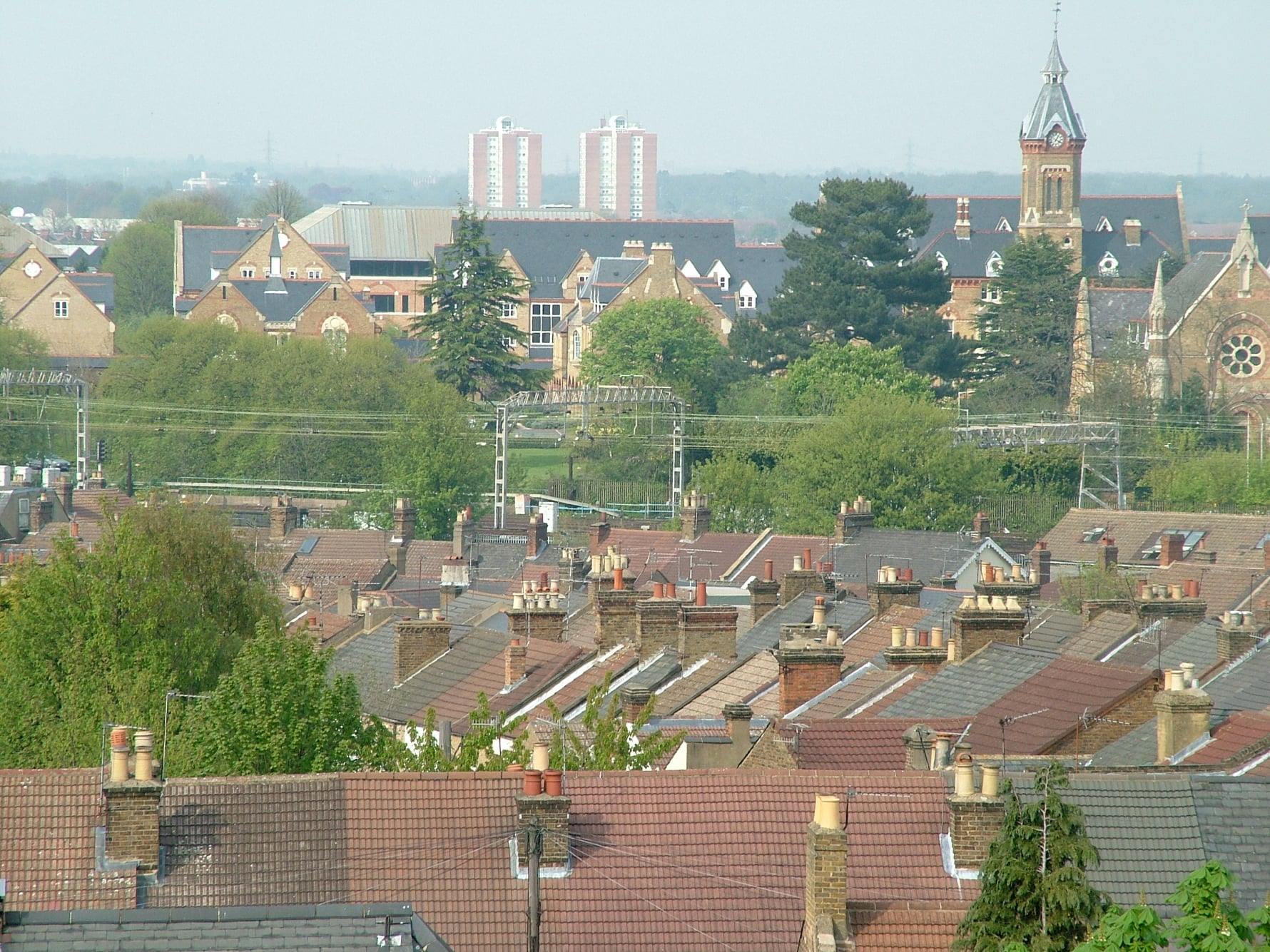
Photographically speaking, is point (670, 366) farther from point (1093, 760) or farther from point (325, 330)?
point (1093, 760)

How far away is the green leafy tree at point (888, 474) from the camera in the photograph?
6769cm

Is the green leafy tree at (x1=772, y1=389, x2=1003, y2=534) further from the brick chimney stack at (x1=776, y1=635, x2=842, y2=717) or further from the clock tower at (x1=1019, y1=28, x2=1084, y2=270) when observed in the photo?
the clock tower at (x1=1019, y1=28, x2=1084, y2=270)

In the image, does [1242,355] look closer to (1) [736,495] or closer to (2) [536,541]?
(1) [736,495]

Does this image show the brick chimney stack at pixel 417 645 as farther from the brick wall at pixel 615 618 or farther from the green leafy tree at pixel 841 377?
the green leafy tree at pixel 841 377

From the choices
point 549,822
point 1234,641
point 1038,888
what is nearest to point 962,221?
point 1234,641

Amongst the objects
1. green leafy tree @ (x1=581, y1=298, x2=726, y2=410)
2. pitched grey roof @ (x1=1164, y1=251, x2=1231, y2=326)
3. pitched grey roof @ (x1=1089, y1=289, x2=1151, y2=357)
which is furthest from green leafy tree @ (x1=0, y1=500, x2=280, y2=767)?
pitched grey roof @ (x1=1089, y1=289, x2=1151, y2=357)

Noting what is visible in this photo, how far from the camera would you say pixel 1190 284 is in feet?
355

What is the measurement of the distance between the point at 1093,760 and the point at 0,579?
24.8 meters

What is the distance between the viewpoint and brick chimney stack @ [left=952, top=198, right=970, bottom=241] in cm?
14500

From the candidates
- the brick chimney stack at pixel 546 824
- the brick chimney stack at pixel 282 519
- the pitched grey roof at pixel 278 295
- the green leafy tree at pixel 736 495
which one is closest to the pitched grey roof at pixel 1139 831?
the brick chimney stack at pixel 546 824

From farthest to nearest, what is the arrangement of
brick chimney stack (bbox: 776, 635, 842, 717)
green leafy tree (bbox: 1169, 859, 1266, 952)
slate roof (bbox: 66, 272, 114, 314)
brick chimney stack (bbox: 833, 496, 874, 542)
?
1. slate roof (bbox: 66, 272, 114, 314)
2. brick chimney stack (bbox: 833, 496, 874, 542)
3. brick chimney stack (bbox: 776, 635, 842, 717)
4. green leafy tree (bbox: 1169, 859, 1266, 952)

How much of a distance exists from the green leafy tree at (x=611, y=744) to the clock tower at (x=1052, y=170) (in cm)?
11653

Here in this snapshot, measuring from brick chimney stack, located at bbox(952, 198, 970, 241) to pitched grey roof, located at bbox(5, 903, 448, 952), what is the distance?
13351 centimetres

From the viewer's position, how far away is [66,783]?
17.2 m
